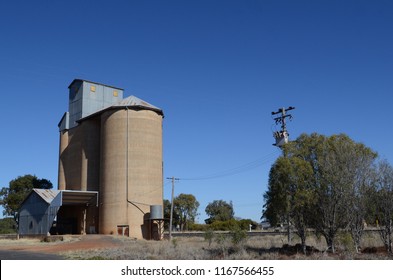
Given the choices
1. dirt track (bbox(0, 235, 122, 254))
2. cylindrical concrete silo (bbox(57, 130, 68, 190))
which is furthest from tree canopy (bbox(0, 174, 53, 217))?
dirt track (bbox(0, 235, 122, 254))

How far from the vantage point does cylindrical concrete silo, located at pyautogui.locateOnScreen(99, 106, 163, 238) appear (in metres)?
56.2

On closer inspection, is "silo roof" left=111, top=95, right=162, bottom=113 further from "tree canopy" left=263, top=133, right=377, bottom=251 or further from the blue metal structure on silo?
"tree canopy" left=263, top=133, right=377, bottom=251

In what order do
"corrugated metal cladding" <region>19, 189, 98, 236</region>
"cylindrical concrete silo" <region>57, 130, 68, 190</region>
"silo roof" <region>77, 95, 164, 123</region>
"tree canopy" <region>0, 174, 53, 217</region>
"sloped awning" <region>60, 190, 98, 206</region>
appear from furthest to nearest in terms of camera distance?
"tree canopy" <region>0, 174, 53, 217</region> → "cylindrical concrete silo" <region>57, 130, 68, 190</region> → "silo roof" <region>77, 95, 164, 123</region> → "sloped awning" <region>60, 190, 98, 206</region> → "corrugated metal cladding" <region>19, 189, 98, 236</region>

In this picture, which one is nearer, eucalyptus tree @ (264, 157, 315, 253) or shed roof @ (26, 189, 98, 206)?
eucalyptus tree @ (264, 157, 315, 253)

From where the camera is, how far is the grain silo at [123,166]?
56.3 metres

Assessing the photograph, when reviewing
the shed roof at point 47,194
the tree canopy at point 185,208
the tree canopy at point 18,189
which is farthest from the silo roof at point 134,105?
the tree canopy at point 185,208

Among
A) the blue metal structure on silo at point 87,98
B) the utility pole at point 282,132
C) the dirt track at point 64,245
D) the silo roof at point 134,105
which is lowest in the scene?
the dirt track at point 64,245

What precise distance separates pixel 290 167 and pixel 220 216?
8972cm

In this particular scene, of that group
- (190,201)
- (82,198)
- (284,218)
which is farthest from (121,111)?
(190,201)

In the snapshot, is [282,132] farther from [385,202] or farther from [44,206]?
[44,206]

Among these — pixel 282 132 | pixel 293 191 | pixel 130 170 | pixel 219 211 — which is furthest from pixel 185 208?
pixel 293 191

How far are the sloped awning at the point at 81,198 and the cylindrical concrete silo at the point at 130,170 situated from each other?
6.99 feet

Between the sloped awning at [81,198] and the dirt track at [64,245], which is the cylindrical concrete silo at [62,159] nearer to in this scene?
the sloped awning at [81,198]

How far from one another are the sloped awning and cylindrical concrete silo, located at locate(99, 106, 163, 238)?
6.99 ft
